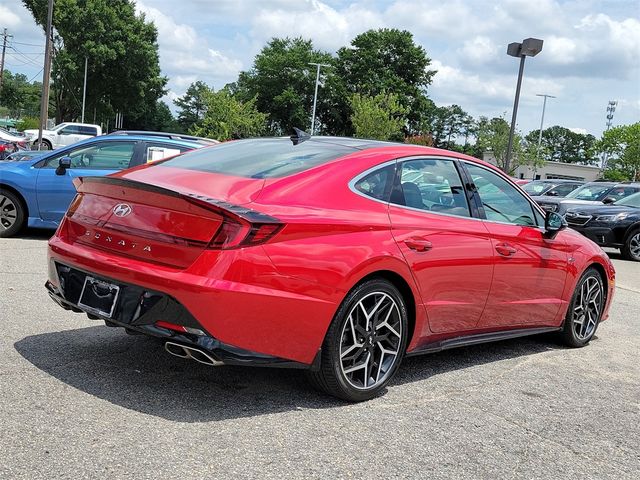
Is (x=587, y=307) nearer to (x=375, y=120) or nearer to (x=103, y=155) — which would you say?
(x=103, y=155)

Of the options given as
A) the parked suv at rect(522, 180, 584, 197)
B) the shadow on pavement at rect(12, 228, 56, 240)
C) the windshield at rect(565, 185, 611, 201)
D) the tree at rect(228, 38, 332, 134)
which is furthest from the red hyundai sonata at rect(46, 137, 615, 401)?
the tree at rect(228, 38, 332, 134)

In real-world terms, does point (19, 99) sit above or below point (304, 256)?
above

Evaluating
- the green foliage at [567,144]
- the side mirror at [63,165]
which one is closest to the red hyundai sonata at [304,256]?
the side mirror at [63,165]

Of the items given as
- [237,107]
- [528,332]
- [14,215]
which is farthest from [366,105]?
[528,332]

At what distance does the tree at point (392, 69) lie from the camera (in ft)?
233

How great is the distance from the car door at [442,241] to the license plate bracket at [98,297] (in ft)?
5.28

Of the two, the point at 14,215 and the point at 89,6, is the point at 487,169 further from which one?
the point at 89,6

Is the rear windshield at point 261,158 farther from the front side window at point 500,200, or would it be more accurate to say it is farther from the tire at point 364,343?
the front side window at point 500,200

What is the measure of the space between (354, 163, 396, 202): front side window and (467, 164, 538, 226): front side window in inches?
35.9

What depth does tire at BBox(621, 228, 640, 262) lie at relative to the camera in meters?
14.4

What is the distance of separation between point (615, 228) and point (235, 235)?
1273 centimetres

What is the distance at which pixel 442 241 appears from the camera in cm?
435

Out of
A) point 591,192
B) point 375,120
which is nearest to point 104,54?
point 375,120

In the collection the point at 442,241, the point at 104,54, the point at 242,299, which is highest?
the point at 104,54
